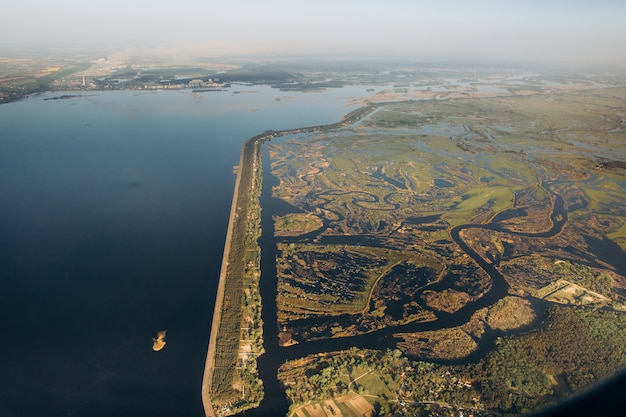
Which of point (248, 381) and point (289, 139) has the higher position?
point (289, 139)

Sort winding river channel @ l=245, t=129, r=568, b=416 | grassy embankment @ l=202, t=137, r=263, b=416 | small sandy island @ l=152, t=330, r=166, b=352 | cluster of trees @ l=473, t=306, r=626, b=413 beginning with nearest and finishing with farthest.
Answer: cluster of trees @ l=473, t=306, r=626, b=413 → grassy embankment @ l=202, t=137, r=263, b=416 → winding river channel @ l=245, t=129, r=568, b=416 → small sandy island @ l=152, t=330, r=166, b=352

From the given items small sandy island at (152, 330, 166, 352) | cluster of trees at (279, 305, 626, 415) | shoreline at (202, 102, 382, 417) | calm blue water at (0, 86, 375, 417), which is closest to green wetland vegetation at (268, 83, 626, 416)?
cluster of trees at (279, 305, 626, 415)

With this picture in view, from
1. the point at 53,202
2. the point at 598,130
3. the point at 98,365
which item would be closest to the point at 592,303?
the point at 98,365

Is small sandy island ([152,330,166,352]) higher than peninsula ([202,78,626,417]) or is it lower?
lower

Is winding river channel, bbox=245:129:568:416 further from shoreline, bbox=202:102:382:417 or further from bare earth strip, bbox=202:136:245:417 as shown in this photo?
bare earth strip, bbox=202:136:245:417

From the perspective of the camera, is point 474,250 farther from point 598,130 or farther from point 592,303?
point 598,130

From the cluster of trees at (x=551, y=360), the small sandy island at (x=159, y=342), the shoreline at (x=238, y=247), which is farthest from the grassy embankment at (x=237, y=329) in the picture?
the cluster of trees at (x=551, y=360)

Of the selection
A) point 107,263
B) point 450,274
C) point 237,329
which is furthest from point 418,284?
point 107,263
